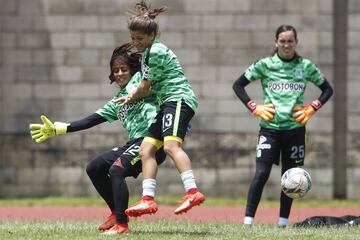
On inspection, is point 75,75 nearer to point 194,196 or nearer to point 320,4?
point 320,4

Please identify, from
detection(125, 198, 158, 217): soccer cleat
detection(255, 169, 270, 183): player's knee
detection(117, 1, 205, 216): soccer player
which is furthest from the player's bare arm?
detection(255, 169, 270, 183): player's knee

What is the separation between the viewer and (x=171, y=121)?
8914 mm

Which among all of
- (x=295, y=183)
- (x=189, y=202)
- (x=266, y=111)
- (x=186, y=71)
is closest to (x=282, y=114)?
(x=266, y=111)

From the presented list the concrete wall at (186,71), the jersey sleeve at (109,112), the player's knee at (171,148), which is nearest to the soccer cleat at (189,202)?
the player's knee at (171,148)

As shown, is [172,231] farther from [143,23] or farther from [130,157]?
[143,23]

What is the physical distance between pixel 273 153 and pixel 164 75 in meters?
1.89

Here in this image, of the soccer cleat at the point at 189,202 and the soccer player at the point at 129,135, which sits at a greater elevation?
the soccer player at the point at 129,135

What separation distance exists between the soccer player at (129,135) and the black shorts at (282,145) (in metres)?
1.48

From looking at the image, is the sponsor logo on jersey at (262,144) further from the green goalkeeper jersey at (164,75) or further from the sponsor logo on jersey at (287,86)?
the green goalkeeper jersey at (164,75)

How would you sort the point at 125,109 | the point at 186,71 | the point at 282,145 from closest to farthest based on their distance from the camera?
the point at 125,109
the point at 282,145
the point at 186,71

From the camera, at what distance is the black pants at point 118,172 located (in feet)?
29.5

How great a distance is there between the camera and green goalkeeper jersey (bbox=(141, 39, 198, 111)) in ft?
29.6

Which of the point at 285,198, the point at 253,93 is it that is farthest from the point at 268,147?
the point at 253,93

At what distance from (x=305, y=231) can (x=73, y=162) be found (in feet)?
24.6
